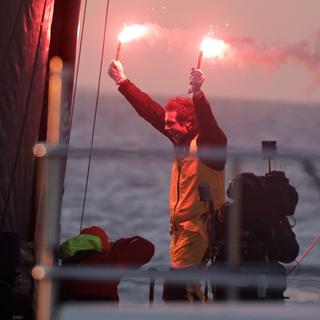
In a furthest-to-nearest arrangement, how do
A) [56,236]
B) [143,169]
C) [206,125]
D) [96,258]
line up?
1. [143,169]
2. [206,125]
3. [96,258]
4. [56,236]

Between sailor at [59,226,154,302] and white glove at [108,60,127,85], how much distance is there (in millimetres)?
1436

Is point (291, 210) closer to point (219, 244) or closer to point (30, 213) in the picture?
point (219, 244)

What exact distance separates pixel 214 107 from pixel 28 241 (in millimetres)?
1235

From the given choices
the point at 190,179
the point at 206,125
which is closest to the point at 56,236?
the point at 190,179

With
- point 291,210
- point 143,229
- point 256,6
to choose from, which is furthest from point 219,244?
point 256,6

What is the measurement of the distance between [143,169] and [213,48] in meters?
0.82

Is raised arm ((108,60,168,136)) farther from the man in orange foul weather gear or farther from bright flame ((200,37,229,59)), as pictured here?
bright flame ((200,37,229,59))

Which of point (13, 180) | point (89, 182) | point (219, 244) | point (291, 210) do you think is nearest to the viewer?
point (291, 210)

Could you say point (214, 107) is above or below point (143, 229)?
above

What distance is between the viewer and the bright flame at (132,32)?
489 centimetres

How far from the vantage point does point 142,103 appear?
15.9 feet

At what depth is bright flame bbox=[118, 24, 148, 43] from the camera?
489 centimetres

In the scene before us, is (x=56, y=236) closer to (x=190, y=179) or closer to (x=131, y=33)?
(x=190, y=179)

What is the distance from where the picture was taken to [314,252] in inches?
194
